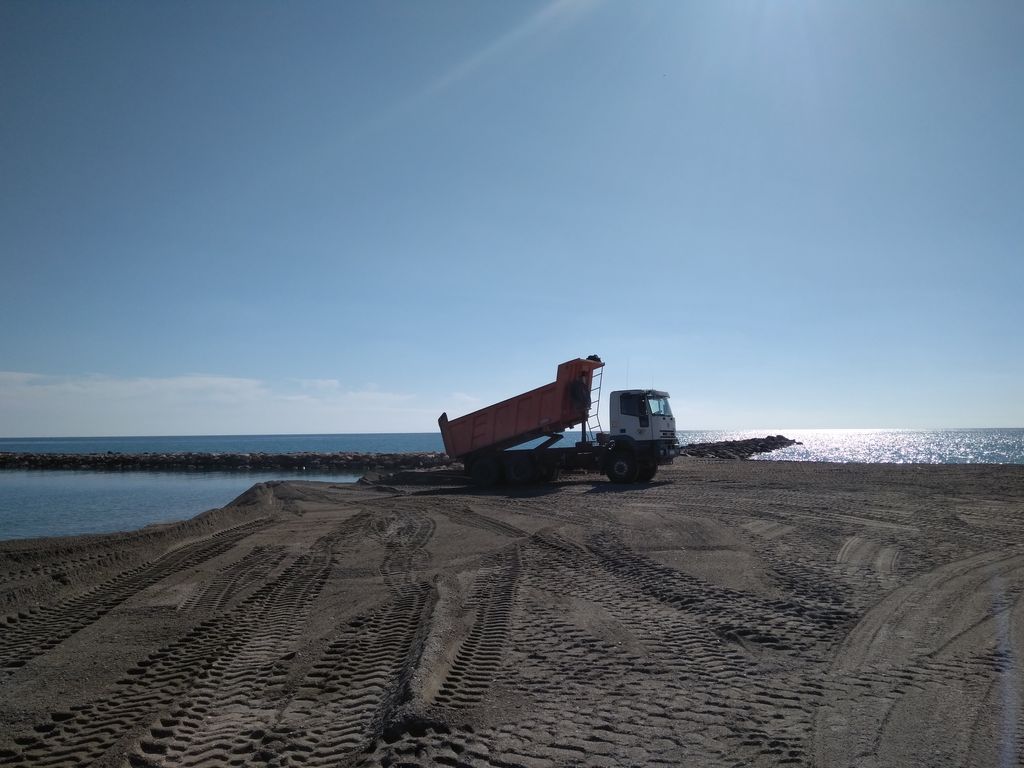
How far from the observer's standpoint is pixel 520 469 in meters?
22.4

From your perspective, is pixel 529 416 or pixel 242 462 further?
pixel 242 462

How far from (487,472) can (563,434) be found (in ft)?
9.52

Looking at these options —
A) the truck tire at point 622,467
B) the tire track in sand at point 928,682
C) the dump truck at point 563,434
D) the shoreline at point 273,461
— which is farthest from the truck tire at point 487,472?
the shoreline at point 273,461

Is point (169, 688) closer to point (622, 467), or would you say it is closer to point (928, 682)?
point (928, 682)

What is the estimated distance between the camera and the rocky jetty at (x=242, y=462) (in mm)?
45412

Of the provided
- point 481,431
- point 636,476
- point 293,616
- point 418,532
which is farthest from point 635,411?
point 293,616

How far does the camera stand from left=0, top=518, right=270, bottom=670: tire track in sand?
6.54 m

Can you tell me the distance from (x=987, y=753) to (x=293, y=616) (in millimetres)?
6077

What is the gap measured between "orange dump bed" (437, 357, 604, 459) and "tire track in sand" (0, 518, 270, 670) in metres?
11.9

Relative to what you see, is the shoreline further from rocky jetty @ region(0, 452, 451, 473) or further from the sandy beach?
the sandy beach

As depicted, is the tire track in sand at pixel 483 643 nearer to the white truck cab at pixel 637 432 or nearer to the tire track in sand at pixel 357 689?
the tire track in sand at pixel 357 689

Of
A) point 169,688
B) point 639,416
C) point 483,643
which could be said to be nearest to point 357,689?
point 483,643

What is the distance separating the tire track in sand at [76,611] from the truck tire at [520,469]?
38.6 ft

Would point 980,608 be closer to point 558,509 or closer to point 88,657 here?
point 88,657
